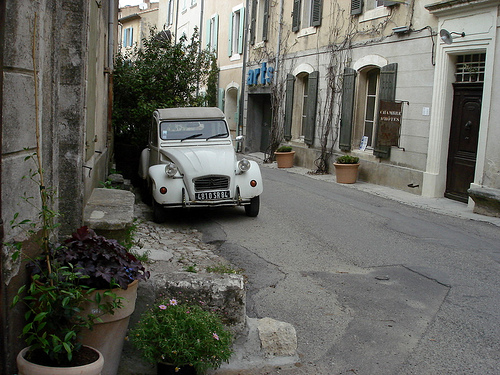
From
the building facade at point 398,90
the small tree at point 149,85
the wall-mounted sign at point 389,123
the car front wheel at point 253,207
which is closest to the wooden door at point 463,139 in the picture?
the building facade at point 398,90

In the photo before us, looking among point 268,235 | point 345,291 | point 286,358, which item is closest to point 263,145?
point 268,235

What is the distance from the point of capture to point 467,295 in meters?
5.36

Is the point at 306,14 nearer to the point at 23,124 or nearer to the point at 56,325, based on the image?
the point at 23,124

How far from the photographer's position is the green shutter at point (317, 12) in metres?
16.6

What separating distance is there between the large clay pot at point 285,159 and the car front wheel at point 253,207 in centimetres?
859

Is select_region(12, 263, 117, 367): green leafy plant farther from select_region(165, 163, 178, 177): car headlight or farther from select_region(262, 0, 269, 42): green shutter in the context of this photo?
select_region(262, 0, 269, 42): green shutter

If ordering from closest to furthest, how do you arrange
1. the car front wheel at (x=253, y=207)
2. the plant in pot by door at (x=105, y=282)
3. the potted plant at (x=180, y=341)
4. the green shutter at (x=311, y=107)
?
the plant in pot by door at (x=105, y=282)
the potted plant at (x=180, y=341)
the car front wheel at (x=253, y=207)
the green shutter at (x=311, y=107)

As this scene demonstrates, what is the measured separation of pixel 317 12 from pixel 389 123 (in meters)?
5.53

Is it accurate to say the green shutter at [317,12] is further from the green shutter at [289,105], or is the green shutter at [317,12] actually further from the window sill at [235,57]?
the window sill at [235,57]

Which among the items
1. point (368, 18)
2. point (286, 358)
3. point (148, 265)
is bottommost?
point (286, 358)

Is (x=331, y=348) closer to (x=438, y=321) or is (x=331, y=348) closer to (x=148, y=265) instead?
(x=438, y=321)

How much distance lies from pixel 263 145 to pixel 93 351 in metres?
19.4

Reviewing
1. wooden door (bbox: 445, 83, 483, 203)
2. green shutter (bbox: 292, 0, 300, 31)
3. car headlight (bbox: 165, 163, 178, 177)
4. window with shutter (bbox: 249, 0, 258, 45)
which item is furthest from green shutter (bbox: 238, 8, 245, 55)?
car headlight (bbox: 165, 163, 178, 177)

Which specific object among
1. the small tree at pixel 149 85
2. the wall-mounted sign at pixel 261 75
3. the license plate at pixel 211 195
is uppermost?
the wall-mounted sign at pixel 261 75
